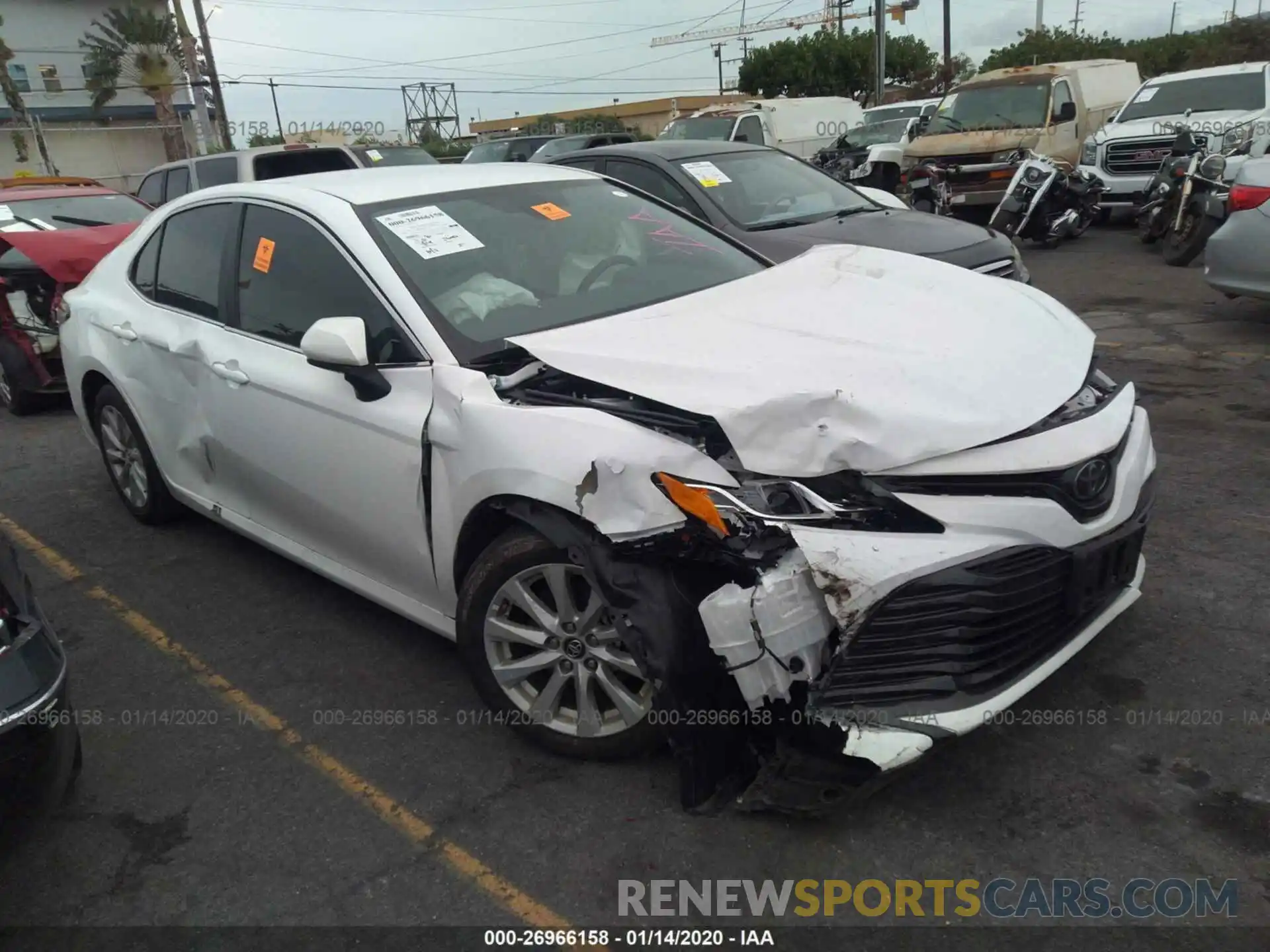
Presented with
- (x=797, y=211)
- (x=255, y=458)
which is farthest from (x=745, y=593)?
(x=797, y=211)

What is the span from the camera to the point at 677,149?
24.0 feet

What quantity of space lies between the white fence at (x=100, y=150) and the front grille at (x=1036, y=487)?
39.9 meters

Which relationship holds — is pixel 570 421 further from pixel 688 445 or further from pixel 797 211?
pixel 797 211

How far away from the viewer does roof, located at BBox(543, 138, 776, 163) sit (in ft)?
23.6

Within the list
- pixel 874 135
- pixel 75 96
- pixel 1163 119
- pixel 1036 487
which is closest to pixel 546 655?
pixel 1036 487

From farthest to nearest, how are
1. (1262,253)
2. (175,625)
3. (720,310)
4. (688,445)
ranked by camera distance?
(1262,253) → (175,625) → (720,310) → (688,445)

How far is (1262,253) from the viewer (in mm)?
6406

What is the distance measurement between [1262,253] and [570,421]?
5884 mm

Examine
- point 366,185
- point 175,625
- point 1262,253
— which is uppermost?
point 366,185

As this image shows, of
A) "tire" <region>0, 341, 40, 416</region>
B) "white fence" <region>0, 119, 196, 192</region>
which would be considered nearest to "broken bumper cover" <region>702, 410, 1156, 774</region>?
"tire" <region>0, 341, 40, 416</region>

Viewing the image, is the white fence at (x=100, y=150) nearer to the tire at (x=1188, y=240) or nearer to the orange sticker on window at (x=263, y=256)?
the tire at (x=1188, y=240)

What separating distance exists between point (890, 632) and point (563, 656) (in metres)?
0.95

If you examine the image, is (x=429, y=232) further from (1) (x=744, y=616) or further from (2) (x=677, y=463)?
(1) (x=744, y=616)

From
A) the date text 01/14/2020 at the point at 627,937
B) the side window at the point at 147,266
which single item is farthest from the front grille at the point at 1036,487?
the side window at the point at 147,266
